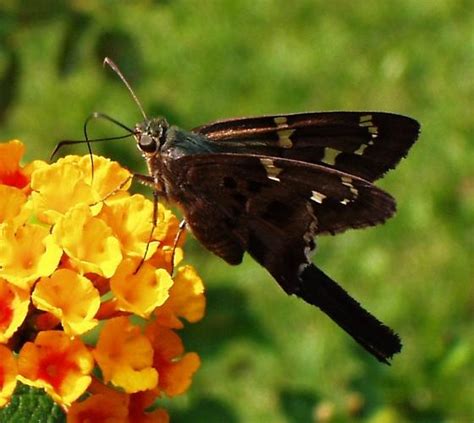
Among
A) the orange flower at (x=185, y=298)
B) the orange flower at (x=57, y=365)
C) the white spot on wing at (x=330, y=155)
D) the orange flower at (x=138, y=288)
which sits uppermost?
the white spot on wing at (x=330, y=155)

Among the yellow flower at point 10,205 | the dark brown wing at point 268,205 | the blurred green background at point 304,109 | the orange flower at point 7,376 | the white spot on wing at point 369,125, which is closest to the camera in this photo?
the orange flower at point 7,376

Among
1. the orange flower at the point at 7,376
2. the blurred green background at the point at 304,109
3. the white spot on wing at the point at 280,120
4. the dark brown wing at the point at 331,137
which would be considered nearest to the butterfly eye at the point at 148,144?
the dark brown wing at the point at 331,137

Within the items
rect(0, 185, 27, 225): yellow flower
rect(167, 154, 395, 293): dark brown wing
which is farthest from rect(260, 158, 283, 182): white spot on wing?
rect(0, 185, 27, 225): yellow flower

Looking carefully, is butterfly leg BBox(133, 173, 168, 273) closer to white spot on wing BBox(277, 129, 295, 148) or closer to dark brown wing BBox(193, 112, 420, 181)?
dark brown wing BBox(193, 112, 420, 181)

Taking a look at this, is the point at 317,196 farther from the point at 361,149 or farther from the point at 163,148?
the point at 163,148

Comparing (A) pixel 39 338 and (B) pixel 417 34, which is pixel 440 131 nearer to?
(B) pixel 417 34

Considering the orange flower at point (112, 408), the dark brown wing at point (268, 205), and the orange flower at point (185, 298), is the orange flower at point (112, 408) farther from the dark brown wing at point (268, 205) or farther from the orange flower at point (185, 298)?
the dark brown wing at point (268, 205)

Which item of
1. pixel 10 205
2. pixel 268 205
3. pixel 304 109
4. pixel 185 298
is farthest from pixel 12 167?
pixel 304 109
